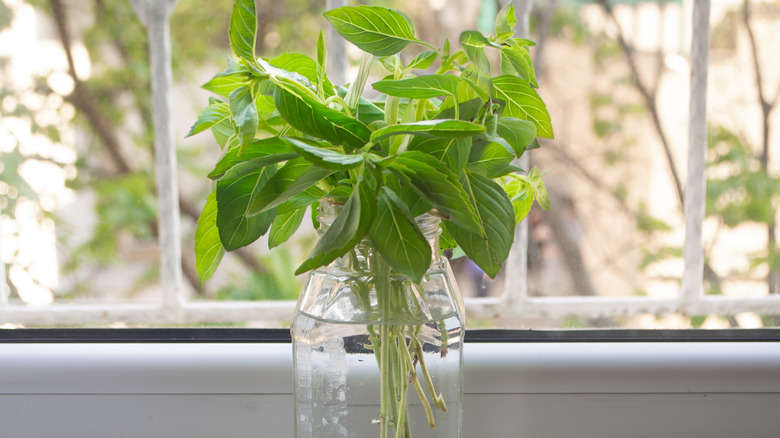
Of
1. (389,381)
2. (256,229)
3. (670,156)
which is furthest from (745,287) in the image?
(256,229)

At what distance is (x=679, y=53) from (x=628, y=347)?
430 mm

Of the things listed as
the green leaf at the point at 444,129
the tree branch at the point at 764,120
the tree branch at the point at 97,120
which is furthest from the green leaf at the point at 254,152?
the tree branch at the point at 764,120

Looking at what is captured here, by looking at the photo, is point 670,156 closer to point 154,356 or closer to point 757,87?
point 757,87

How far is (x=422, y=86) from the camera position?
432mm

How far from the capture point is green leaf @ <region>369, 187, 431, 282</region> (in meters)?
0.40

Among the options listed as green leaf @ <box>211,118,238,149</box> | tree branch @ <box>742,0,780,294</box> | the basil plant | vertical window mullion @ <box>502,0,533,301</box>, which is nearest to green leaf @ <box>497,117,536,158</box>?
the basil plant

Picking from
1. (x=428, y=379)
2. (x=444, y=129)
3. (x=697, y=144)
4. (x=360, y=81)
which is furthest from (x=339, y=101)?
(x=697, y=144)

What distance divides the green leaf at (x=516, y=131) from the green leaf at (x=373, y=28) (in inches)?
3.5

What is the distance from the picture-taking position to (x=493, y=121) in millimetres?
423

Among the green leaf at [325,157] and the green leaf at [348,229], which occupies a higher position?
the green leaf at [325,157]

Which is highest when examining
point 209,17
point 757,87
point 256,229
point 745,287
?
point 209,17

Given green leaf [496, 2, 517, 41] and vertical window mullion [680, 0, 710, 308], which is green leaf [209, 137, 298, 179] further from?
vertical window mullion [680, 0, 710, 308]

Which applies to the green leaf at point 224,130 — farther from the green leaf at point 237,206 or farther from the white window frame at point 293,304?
the white window frame at point 293,304

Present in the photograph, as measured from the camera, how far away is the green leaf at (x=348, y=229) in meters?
0.37
